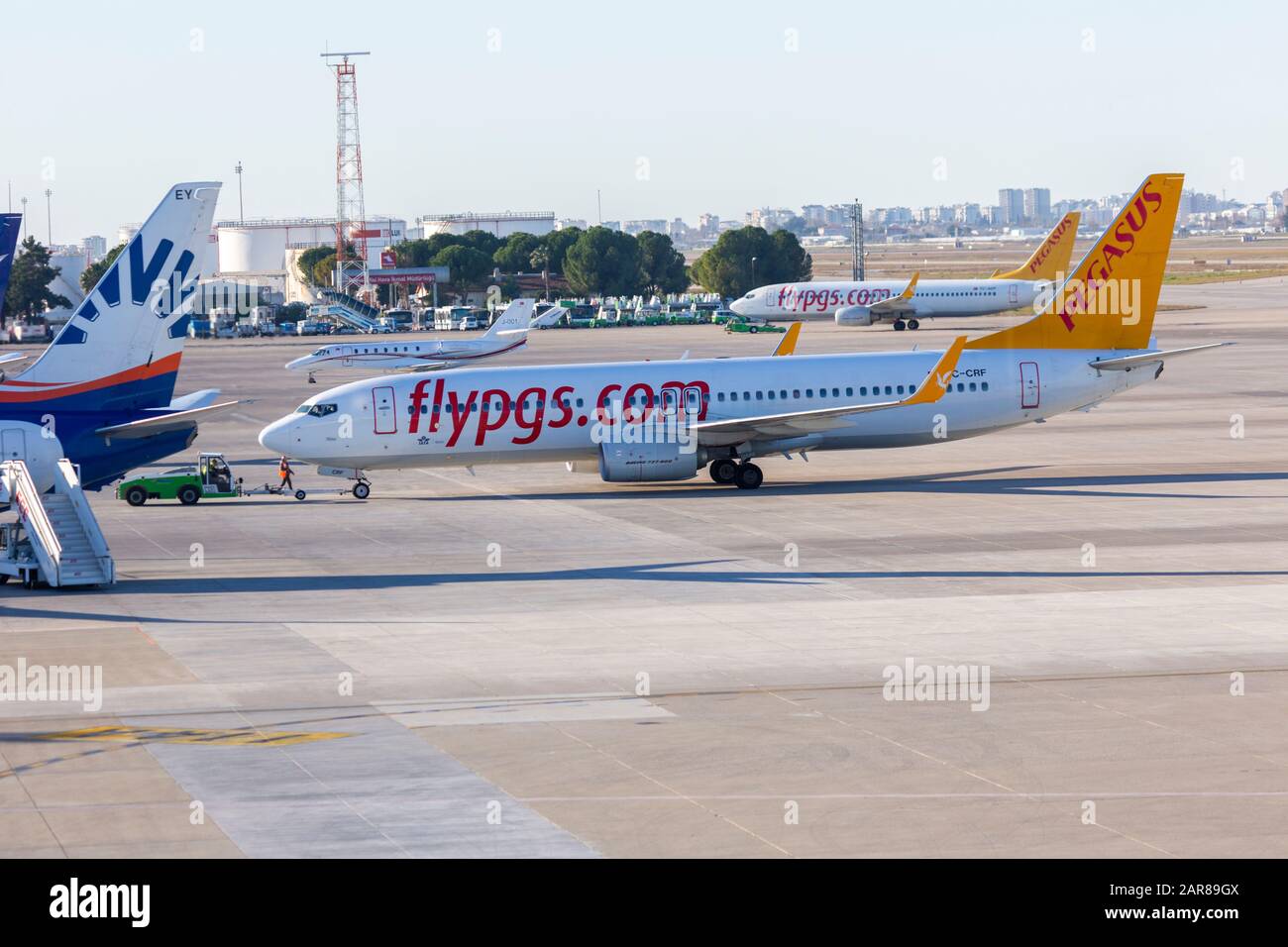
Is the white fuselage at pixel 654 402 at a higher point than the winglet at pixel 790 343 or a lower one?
lower

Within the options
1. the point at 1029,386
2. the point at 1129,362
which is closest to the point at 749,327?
the point at 1029,386

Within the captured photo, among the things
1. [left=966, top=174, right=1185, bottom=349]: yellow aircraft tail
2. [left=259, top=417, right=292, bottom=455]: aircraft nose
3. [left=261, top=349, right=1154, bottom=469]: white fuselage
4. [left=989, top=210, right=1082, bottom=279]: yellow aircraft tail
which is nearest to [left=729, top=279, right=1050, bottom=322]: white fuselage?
[left=989, top=210, right=1082, bottom=279]: yellow aircraft tail

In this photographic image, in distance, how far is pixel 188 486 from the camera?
56125 mm

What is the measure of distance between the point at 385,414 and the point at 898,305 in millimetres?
108326

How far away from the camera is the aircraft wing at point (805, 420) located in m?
Result: 56.1

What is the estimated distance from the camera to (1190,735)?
24.9 metres

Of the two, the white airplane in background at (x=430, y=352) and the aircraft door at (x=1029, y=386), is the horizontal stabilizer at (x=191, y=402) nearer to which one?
the aircraft door at (x=1029, y=386)

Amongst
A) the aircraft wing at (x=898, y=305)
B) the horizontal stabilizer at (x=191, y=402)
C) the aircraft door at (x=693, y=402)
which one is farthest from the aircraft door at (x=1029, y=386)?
the aircraft wing at (x=898, y=305)

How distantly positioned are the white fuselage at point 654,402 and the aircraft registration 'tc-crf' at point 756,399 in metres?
0.05

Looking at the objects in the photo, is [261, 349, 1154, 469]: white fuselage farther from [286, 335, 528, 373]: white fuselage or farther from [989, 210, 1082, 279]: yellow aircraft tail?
[989, 210, 1082, 279]: yellow aircraft tail

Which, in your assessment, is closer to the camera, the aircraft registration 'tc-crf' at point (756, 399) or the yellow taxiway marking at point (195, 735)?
the yellow taxiway marking at point (195, 735)

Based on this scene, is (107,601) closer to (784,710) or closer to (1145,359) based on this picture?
(784,710)

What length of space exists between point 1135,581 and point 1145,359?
73.7ft
